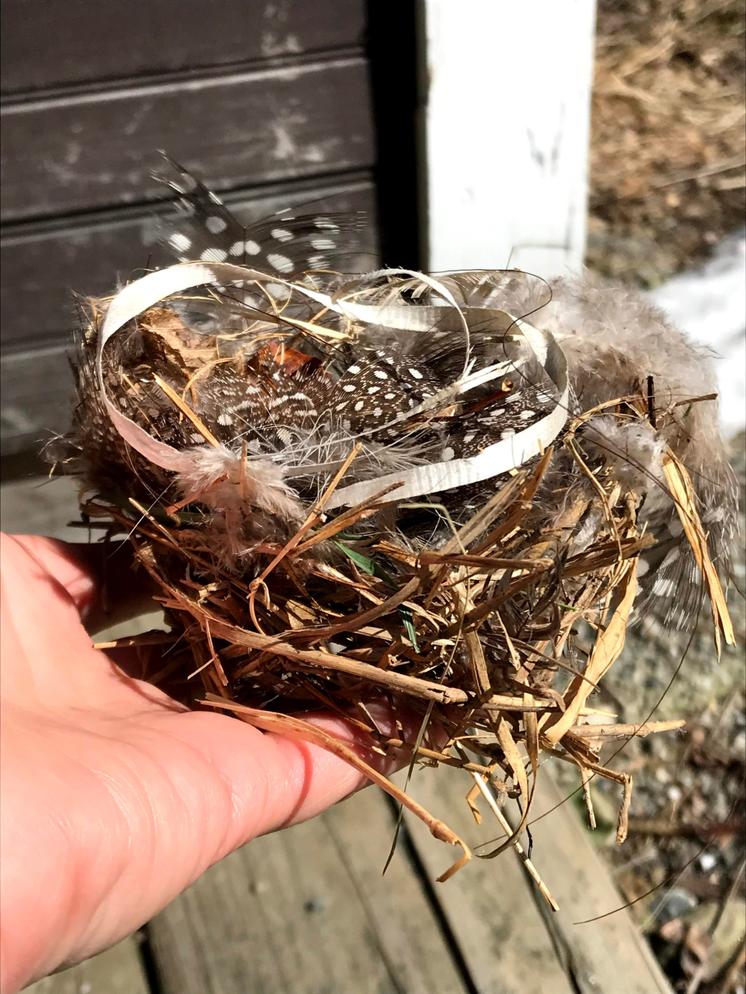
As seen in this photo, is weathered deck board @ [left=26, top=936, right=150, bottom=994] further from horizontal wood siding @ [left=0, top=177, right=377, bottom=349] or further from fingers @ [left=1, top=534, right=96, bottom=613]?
horizontal wood siding @ [left=0, top=177, right=377, bottom=349]

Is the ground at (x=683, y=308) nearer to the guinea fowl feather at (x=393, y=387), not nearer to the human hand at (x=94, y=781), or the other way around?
the guinea fowl feather at (x=393, y=387)

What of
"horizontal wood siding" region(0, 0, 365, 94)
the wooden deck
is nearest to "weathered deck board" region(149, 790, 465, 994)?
the wooden deck

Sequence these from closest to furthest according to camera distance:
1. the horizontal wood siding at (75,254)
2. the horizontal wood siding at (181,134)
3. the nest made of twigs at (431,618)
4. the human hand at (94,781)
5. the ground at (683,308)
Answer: the human hand at (94,781)
the nest made of twigs at (431,618)
the ground at (683,308)
the horizontal wood siding at (181,134)
the horizontal wood siding at (75,254)

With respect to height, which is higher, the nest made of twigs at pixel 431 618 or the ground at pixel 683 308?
the nest made of twigs at pixel 431 618

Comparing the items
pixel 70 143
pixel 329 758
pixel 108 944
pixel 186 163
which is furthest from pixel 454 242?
pixel 108 944

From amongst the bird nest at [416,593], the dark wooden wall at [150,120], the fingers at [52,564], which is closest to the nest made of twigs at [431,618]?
the bird nest at [416,593]

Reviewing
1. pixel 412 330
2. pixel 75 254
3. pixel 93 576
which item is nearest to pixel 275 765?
pixel 93 576

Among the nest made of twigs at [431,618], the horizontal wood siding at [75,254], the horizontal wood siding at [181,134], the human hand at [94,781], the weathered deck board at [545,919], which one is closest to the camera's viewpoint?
the human hand at [94,781]

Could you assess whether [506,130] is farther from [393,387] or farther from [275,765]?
[275,765]
